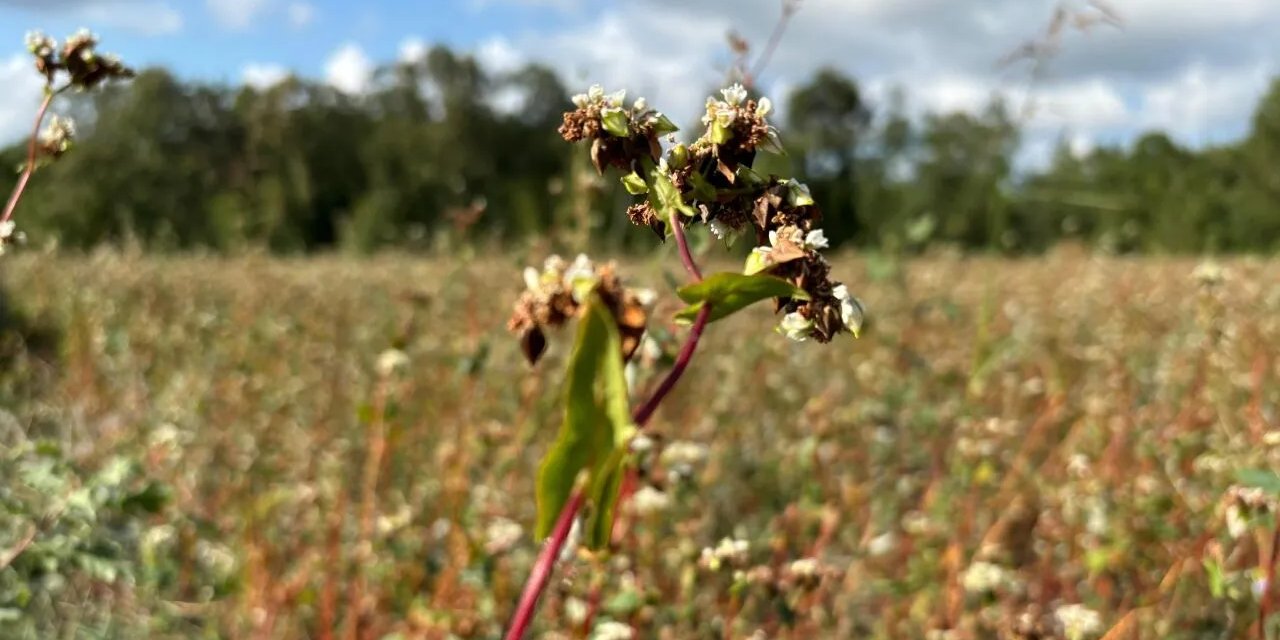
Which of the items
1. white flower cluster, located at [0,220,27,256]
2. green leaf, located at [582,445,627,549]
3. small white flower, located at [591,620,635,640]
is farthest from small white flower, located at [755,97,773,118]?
small white flower, located at [591,620,635,640]

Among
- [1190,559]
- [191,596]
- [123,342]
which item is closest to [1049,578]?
[1190,559]

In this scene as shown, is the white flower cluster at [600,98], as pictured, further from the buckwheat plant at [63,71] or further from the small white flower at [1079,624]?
the small white flower at [1079,624]

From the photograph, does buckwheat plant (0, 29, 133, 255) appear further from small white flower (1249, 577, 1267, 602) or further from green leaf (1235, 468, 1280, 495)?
small white flower (1249, 577, 1267, 602)

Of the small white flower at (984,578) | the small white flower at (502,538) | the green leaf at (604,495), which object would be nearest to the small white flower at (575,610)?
the small white flower at (502,538)

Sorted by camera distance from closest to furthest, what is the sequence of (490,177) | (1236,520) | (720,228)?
(720,228), (1236,520), (490,177)

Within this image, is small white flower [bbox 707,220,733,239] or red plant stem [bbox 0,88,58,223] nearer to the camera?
small white flower [bbox 707,220,733,239]

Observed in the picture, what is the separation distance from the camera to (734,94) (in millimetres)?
641

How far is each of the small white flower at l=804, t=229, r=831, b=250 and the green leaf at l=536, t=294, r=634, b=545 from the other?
126 mm

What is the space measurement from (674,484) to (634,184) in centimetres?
122

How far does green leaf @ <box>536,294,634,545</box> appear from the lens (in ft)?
1.73

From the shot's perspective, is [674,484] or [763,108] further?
[674,484]

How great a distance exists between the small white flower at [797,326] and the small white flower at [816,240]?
0.04 m

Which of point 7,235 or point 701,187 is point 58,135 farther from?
point 701,187

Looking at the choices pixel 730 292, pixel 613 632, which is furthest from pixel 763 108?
pixel 613 632
